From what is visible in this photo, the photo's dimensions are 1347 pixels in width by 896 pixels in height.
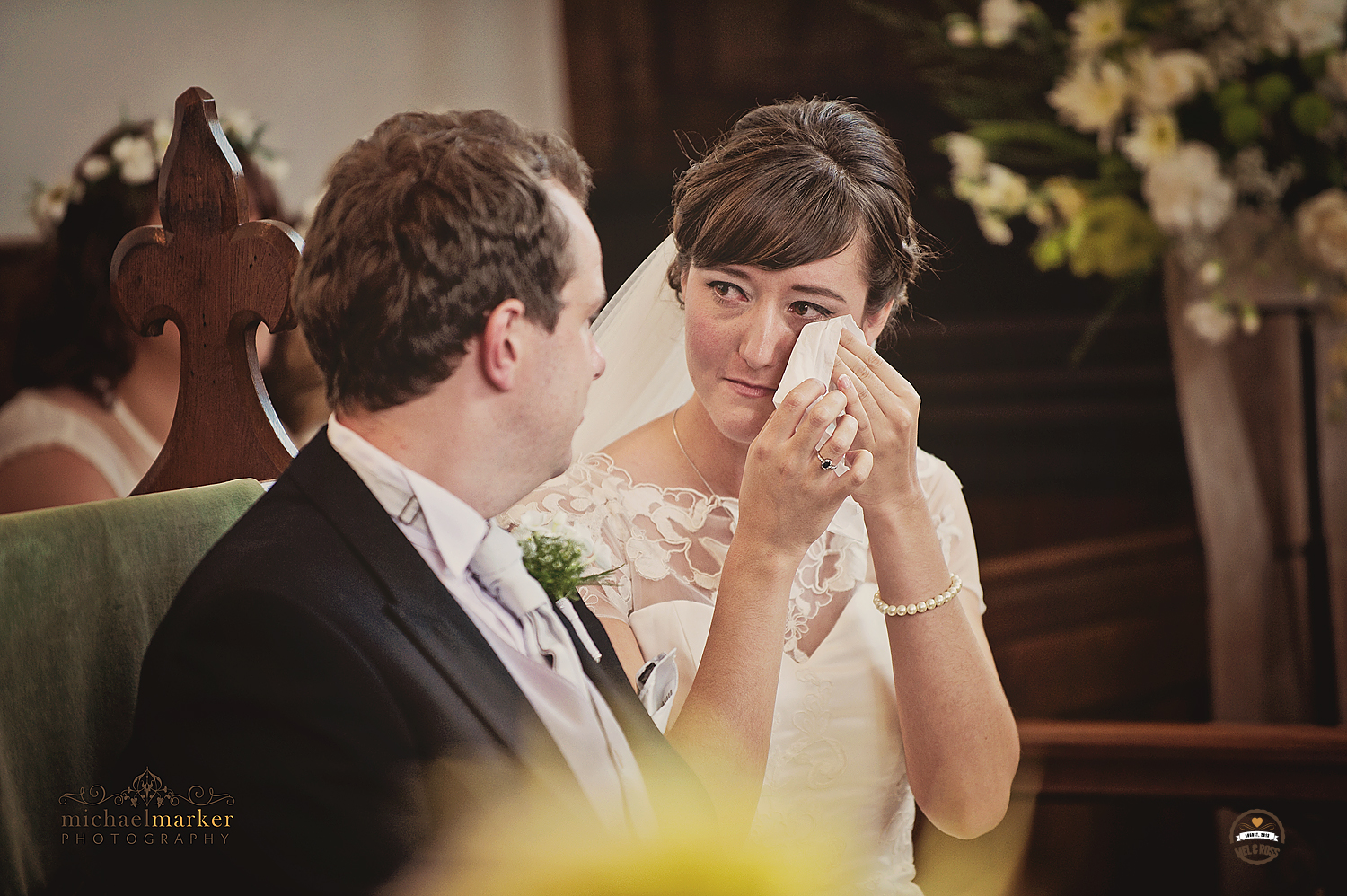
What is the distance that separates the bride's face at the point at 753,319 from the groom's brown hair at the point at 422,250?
2.19 ft

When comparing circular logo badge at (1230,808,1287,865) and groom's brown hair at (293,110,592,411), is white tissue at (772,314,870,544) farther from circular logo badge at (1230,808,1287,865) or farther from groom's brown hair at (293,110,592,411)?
circular logo badge at (1230,808,1287,865)

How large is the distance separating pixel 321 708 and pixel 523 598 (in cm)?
24

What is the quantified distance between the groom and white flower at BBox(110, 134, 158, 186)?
217 centimetres

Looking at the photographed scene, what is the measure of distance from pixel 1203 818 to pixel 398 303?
224 centimetres

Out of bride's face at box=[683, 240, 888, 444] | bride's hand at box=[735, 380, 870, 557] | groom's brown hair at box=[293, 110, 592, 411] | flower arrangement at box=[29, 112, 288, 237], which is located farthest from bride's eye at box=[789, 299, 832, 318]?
flower arrangement at box=[29, 112, 288, 237]

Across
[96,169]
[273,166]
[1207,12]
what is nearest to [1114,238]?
[1207,12]

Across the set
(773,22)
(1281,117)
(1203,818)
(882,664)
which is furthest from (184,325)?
(773,22)

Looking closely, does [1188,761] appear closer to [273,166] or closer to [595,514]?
[595,514]

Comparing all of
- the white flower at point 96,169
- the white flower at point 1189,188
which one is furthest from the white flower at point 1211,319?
the white flower at point 96,169

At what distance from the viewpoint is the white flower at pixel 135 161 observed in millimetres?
2891

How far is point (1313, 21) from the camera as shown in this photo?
1.33m

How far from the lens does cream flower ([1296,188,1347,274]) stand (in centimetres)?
128

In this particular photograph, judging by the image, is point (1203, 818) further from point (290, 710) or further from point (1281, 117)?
point (290, 710)

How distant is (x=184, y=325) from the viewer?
4.98 feet
